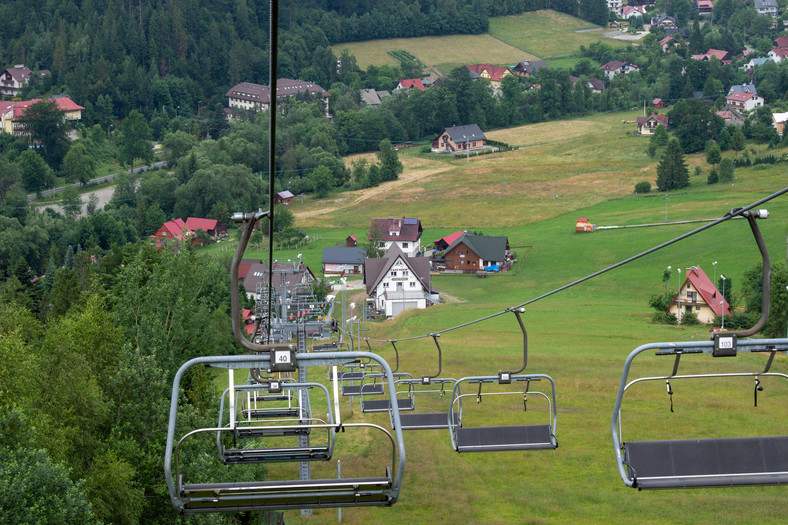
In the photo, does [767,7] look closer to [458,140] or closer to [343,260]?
[458,140]

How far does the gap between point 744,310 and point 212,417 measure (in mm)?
30585

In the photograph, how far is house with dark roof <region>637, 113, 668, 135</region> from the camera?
338 ft

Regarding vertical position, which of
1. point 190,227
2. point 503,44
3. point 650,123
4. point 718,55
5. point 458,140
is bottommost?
point 190,227

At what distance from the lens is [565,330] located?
42.8 meters

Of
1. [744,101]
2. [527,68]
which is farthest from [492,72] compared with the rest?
[744,101]

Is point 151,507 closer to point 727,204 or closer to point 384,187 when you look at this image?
point 727,204

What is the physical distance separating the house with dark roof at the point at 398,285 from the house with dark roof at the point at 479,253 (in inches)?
200

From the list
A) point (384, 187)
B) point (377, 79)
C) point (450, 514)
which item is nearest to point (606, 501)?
point (450, 514)

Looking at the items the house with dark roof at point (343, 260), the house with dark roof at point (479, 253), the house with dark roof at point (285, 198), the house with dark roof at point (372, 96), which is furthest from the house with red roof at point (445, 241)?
the house with dark roof at point (372, 96)

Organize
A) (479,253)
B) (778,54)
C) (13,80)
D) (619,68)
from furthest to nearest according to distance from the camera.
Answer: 1. (778,54)
2. (619,68)
3. (13,80)
4. (479,253)

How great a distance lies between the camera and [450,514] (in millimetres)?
22719

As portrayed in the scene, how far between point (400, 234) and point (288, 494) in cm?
6284

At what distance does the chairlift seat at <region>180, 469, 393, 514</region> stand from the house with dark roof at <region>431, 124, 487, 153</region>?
9946cm

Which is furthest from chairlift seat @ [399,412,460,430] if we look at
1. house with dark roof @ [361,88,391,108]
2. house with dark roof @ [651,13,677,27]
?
house with dark roof @ [651,13,677,27]
